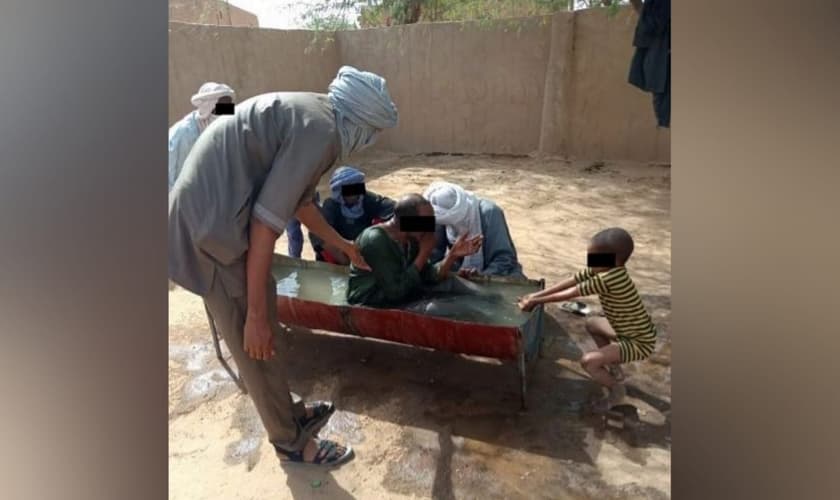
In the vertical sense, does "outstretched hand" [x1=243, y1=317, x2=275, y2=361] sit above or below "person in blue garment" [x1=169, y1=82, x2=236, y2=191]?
below

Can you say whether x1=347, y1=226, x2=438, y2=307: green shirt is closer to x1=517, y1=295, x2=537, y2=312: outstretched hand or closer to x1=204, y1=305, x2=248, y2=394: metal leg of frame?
x1=517, y1=295, x2=537, y2=312: outstretched hand

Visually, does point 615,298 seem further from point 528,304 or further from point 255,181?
point 255,181

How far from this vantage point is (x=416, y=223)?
2604mm

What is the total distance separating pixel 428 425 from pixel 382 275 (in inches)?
22.8

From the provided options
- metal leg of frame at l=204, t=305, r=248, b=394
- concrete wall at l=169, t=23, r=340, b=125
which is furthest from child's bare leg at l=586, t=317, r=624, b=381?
concrete wall at l=169, t=23, r=340, b=125

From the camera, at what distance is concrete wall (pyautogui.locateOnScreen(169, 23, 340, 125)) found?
22.1ft

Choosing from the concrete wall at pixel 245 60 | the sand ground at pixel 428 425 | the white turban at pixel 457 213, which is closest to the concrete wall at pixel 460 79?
the concrete wall at pixel 245 60

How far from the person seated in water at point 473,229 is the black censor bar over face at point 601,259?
0.62m

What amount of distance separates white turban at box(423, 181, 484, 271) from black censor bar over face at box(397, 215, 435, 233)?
0.83 feet

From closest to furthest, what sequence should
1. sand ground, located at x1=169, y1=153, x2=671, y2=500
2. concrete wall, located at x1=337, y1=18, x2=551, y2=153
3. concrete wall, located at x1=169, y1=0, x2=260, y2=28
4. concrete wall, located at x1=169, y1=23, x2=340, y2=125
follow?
sand ground, located at x1=169, y1=153, x2=671, y2=500, concrete wall, located at x1=169, y1=23, x2=340, y2=125, concrete wall, located at x1=337, y1=18, x2=551, y2=153, concrete wall, located at x1=169, y1=0, x2=260, y2=28

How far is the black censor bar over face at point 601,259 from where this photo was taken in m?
2.32

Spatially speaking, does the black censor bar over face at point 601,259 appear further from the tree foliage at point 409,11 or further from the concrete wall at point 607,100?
the tree foliage at point 409,11

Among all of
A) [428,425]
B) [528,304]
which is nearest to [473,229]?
[528,304]
